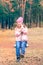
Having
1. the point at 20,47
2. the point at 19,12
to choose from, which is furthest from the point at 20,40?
the point at 19,12

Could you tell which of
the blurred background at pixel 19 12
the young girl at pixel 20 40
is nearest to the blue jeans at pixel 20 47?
the young girl at pixel 20 40

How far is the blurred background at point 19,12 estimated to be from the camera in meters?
24.4

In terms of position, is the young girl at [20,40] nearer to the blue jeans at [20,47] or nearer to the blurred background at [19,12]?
the blue jeans at [20,47]

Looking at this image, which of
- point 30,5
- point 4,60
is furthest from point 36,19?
point 4,60

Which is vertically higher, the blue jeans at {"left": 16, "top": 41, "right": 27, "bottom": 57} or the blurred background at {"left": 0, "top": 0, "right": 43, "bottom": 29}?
the blue jeans at {"left": 16, "top": 41, "right": 27, "bottom": 57}

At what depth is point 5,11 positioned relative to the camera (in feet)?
84.0

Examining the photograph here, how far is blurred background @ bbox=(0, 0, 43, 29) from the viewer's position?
24.4 metres

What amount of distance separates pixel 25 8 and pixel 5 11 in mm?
1780

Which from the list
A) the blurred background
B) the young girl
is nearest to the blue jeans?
the young girl

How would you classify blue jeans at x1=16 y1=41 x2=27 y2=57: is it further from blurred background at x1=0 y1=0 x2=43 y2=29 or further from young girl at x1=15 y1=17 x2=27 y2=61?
blurred background at x1=0 y1=0 x2=43 y2=29

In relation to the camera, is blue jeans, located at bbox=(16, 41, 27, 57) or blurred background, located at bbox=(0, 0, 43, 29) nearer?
blue jeans, located at bbox=(16, 41, 27, 57)

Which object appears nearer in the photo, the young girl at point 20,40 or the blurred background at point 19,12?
the young girl at point 20,40

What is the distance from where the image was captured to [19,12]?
24281 millimetres

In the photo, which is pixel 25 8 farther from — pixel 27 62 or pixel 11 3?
pixel 27 62
